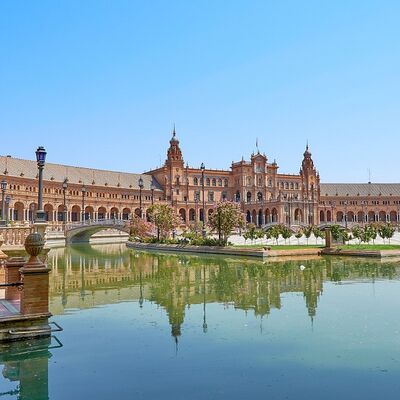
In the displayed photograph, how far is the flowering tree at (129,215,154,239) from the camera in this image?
6399 centimetres

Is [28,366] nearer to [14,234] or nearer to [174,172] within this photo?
[14,234]

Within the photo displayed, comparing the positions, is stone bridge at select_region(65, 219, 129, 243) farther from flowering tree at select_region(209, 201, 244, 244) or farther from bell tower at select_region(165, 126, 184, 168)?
bell tower at select_region(165, 126, 184, 168)

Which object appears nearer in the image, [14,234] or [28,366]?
[28,366]

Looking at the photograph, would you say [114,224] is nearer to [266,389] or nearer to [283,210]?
[283,210]

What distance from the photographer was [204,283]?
73.5 ft

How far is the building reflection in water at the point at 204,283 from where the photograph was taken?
16938 millimetres

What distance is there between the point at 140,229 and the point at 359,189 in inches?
3733

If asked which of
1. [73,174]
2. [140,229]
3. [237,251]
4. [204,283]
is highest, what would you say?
[73,174]

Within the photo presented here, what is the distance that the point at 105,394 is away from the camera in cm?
832

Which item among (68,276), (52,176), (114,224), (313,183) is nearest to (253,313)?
(68,276)

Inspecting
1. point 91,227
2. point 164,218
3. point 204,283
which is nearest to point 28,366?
point 204,283

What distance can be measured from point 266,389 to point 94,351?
442cm

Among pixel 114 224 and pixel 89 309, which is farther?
pixel 114 224

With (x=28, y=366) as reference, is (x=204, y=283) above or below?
above
